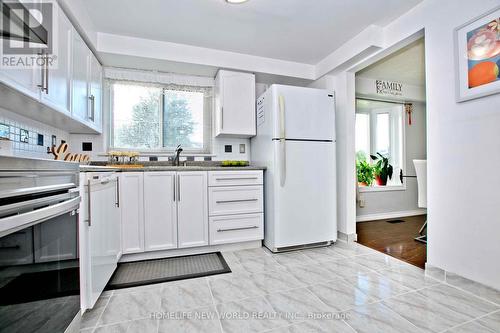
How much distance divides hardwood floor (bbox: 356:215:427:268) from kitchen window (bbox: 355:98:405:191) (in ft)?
2.67

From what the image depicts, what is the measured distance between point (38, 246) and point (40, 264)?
0.07m

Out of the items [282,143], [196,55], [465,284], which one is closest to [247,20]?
[196,55]

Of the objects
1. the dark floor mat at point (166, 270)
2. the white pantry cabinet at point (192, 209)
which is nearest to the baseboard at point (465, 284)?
the dark floor mat at point (166, 270)

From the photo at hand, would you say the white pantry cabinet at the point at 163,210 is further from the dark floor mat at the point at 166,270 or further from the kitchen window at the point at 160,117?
the kitchen window at the point at 160,117

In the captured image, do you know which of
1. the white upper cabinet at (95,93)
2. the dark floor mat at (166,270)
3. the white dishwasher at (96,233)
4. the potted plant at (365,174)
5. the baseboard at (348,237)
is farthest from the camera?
the potted plant at (365,174)

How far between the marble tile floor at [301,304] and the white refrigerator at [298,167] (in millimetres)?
516

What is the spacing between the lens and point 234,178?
2537 millimetres

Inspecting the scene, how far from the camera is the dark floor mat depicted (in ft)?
6.11

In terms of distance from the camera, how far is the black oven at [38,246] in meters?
0.65

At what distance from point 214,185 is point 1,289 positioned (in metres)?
1.87

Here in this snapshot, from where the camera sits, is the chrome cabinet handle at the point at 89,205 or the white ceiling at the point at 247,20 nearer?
the chrome cabinet handle at the point at 89,205

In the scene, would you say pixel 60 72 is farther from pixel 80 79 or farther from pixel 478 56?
pixel 478 56

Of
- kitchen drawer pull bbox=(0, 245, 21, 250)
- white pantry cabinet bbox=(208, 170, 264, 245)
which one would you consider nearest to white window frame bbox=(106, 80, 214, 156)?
white pantry cabinet bbox=(208, 170, 264, 245)

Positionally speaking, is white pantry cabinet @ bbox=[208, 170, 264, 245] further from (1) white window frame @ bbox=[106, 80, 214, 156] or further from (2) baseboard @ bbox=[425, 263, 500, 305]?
(2) baseboard @ bbox=[425, 263, 500, 305]
